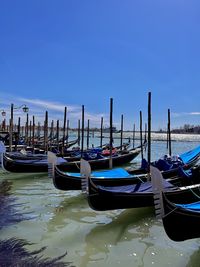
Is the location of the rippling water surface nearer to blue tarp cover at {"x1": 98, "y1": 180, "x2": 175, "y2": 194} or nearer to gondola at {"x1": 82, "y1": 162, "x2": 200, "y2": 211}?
gondola at {"x1": 82, "y1": 162, "x2": 200, "y2": 211}

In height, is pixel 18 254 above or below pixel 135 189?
below

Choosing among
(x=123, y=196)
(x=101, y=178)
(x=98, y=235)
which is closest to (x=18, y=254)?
(x=98, y=235)

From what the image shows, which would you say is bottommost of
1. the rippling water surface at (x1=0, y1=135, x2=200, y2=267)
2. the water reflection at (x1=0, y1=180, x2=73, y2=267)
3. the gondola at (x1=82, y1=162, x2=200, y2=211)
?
the rippling water surface at (x1=0, y1=135, x2=200, y2=267)

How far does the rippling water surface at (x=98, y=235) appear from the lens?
17.1ft

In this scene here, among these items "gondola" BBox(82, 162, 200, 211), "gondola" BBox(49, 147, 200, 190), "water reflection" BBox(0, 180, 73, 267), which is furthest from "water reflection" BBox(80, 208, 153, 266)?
"gondola" BBox(49, 147, 200, 190)

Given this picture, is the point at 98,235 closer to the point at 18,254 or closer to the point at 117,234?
the point at 117,234

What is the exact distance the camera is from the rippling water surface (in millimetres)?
5215

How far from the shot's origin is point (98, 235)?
634 cm

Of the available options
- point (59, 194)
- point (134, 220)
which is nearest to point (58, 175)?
point (59, 194)

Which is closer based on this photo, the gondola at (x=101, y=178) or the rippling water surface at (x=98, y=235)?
the rippling water surface at (x=98, y=235)

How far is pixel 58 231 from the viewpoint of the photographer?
6562mm

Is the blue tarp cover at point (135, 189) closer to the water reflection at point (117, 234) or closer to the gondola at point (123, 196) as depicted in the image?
the gondola at point (123, 196)

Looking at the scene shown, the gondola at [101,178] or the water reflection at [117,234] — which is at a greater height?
the gondola at [101,178]

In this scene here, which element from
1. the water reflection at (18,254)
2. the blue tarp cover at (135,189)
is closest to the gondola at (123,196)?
the blue tarp cover at (135,189)
